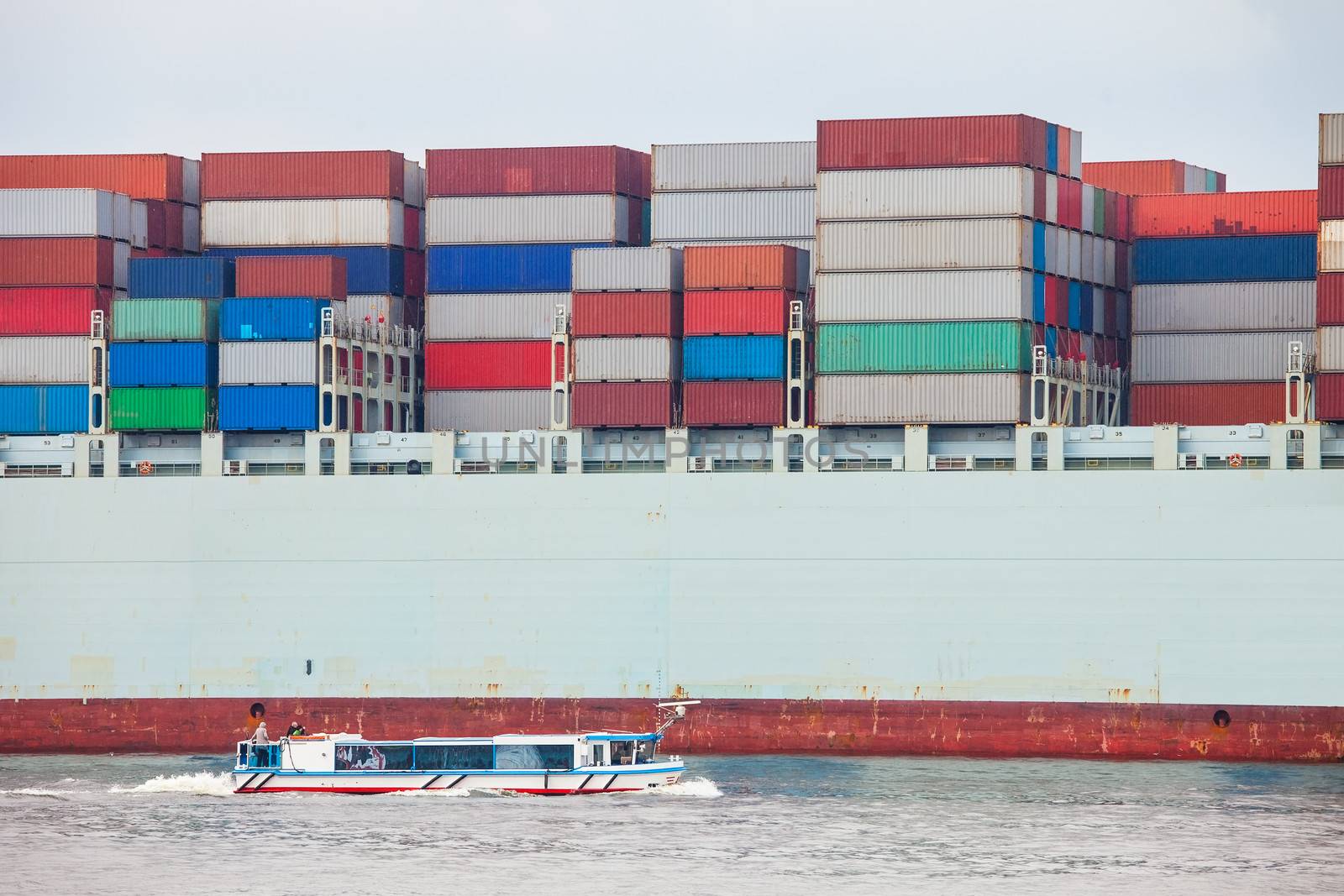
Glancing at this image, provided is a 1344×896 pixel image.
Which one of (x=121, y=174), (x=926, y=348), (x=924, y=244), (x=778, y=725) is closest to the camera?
(x=778, y=725)

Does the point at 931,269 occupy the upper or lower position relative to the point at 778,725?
upper

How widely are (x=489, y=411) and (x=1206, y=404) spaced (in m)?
18.5

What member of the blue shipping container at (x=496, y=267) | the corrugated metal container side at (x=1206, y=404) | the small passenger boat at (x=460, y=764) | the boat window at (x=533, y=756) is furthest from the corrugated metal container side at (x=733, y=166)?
the boat window at (x=533, y=756)

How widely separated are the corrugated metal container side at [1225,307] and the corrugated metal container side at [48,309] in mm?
27051

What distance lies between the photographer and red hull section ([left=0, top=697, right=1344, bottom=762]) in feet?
186

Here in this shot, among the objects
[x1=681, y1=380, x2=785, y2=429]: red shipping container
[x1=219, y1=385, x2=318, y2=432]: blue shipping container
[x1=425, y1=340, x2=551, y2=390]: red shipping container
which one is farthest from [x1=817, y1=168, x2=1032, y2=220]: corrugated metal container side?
[x1=219, y1=385, x2=318, y2=432]: blue shipping container

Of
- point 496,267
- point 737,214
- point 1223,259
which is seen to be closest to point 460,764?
point 496,267

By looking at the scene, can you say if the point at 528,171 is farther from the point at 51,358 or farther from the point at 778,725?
the point at 778,725

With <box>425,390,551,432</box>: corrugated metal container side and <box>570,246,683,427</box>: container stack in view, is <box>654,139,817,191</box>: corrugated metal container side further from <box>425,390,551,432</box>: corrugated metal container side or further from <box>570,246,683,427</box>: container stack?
<box>425,390,551,432</box>: corrugated metal container side

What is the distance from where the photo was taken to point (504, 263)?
64875 millimetres

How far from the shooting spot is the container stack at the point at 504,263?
212 feet

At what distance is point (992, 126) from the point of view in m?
60.0

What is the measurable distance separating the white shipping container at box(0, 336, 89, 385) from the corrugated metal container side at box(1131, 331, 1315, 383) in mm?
27401

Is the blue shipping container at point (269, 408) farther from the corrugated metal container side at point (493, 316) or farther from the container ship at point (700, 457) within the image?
the corrugated metal container side at point (493, 316)
